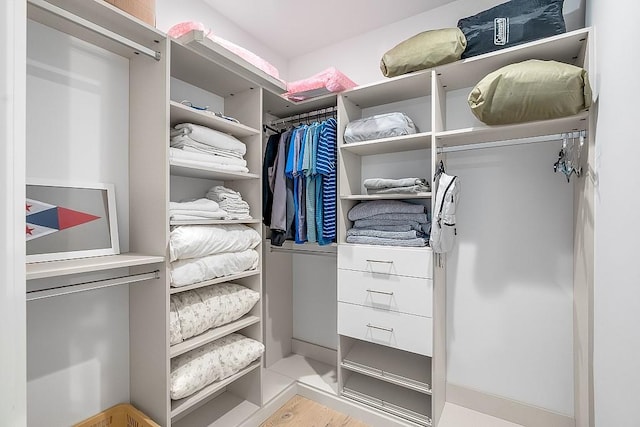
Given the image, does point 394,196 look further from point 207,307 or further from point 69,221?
point 69,221

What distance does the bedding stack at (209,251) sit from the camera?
139 centimetres

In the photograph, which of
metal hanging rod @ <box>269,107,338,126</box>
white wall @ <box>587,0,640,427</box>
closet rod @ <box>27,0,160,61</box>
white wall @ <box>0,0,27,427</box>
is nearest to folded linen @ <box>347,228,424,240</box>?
white wall @ <box>587,0,640,427</box>

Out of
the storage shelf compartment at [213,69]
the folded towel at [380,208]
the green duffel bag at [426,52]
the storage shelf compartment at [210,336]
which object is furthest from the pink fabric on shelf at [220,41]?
the storage shelf compartment at [210,336]

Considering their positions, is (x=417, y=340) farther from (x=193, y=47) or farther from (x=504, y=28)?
(x=193, y=47)

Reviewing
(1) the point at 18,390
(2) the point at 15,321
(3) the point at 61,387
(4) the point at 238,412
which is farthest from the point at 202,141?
(4) the point at 238,412

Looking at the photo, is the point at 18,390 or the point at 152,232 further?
the point at 152,232

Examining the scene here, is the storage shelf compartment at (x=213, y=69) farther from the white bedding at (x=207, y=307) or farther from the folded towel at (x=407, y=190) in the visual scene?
the white bedding at (x=207, y=307)

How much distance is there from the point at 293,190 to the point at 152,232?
0.92 meters

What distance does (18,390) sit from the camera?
28.4 inches

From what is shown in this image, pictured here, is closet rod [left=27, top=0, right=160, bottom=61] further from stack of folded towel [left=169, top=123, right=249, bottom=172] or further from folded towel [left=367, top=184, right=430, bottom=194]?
folded towel [left=367, top=184, right=430, bottom=194]

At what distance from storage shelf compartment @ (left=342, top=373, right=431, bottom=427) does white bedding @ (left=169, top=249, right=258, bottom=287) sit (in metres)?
1.07

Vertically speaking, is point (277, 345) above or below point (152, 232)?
below

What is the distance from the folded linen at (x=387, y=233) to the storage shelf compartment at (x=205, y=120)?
889 millimetres

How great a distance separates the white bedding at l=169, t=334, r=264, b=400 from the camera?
140 cm
